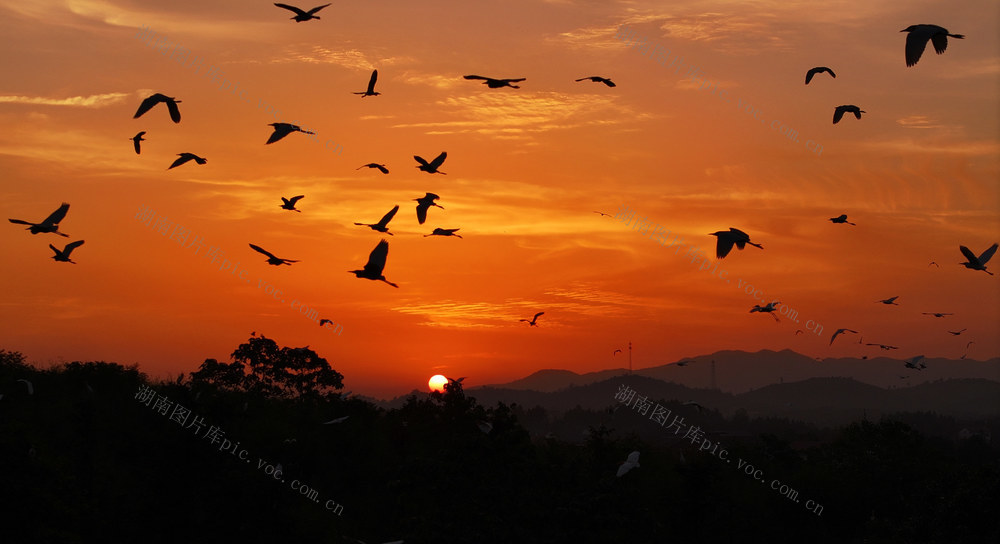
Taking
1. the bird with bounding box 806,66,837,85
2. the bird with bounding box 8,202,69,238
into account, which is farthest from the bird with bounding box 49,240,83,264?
the bird with bounding box 806,66,837,85

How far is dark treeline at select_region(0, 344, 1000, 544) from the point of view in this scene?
37719mm

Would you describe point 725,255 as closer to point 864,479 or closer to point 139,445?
point 139,445

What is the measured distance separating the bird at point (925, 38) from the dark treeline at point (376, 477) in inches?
882

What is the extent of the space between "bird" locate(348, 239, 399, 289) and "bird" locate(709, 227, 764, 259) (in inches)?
334

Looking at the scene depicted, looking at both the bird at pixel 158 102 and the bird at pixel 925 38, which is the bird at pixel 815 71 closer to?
the bird at pixel 925 38

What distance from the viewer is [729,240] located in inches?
974

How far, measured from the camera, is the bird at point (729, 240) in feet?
79.7

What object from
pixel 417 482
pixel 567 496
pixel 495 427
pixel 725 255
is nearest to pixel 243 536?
pixel 417 482

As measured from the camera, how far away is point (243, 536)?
3816cm

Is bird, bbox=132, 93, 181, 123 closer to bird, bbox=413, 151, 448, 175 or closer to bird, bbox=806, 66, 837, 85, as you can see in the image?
bird, bbox=413, 151, 448, 175

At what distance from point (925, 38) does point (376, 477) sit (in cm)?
4716

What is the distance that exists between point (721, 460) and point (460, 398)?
2503 cm

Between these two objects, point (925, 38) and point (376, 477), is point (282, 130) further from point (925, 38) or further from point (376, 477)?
point (376, 477)

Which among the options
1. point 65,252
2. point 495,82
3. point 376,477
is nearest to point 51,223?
point 65,252
